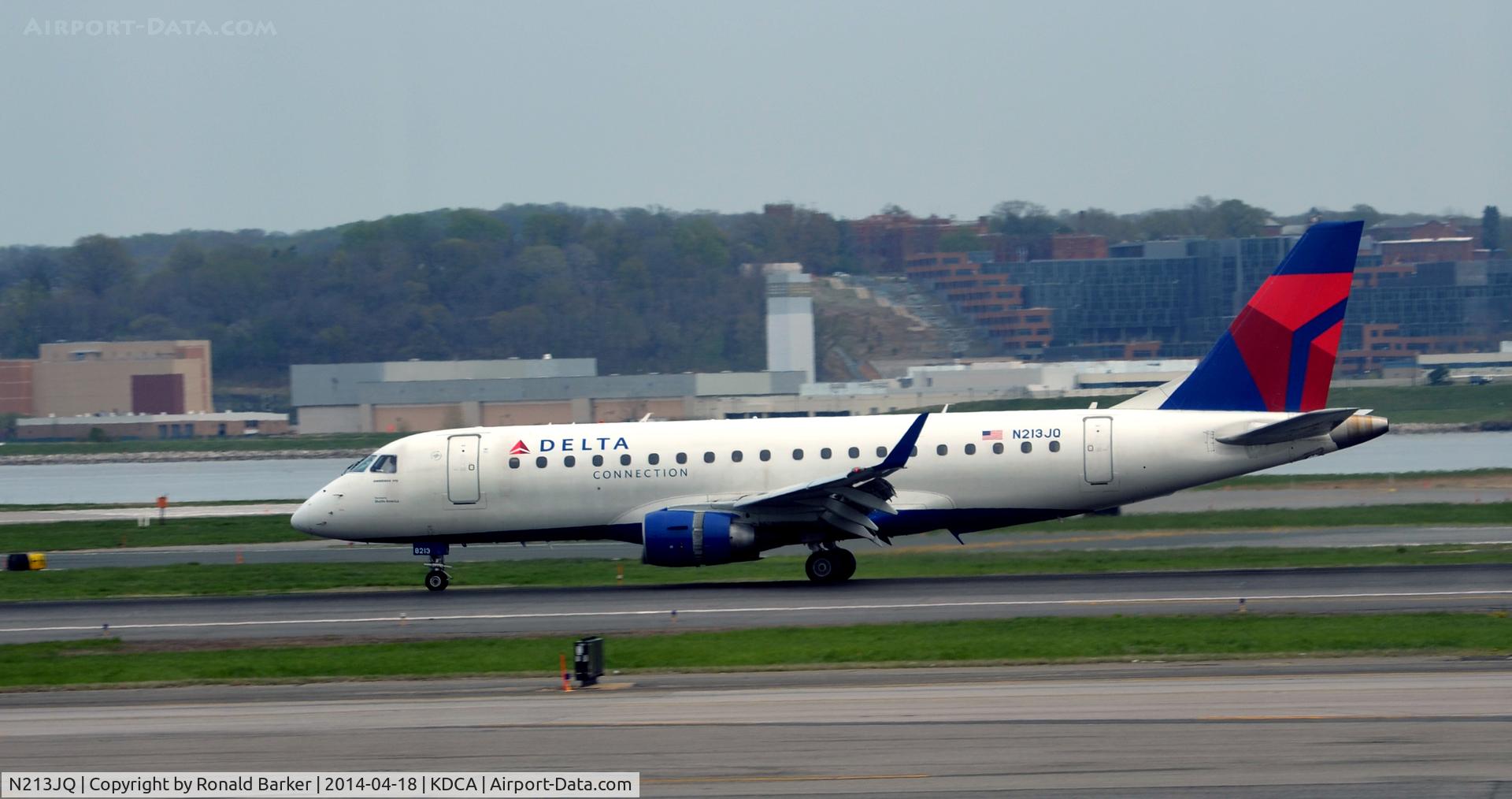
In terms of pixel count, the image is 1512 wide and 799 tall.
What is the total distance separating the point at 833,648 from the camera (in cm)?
2080

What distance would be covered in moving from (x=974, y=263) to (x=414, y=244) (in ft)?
210

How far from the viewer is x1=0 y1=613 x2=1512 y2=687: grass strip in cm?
1964

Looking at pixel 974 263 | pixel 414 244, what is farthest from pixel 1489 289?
pixel 414 244

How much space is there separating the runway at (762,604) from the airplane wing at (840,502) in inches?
45.9

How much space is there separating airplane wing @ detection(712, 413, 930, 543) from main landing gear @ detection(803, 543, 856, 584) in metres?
0.57

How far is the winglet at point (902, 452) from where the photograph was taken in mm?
27484

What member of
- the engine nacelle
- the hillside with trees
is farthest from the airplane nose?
the hillside with trees

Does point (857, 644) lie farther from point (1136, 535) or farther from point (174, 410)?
point (174, 410)

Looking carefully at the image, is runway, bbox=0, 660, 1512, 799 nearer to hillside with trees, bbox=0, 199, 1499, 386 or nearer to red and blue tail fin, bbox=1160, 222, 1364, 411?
red and blue tail fin, bbox=1160, 222, 1364, 411

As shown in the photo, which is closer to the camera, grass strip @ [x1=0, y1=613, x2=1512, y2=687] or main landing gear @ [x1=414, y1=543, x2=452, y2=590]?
grass strip @ [x1=0, y1=613, x2=1512, y2=687]

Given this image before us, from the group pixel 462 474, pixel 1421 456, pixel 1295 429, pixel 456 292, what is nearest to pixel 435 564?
pixel 462 474

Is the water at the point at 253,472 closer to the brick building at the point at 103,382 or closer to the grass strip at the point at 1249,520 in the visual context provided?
the brick building at the point at 103,382

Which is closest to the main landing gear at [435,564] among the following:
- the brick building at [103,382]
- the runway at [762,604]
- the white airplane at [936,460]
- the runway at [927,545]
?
the white airplane at [936,460]

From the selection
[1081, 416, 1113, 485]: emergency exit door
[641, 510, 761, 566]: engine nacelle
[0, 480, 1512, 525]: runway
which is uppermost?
[1081, 416, 1113, 485]: emergency exit door
